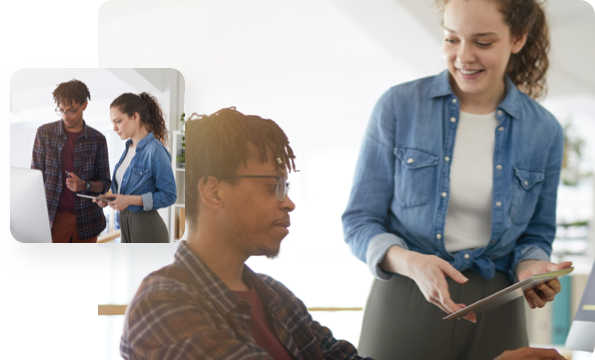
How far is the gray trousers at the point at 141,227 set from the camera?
133 cm

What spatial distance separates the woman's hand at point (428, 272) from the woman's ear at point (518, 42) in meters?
0.56

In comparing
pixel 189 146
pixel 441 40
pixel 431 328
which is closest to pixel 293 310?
pixel 431 328

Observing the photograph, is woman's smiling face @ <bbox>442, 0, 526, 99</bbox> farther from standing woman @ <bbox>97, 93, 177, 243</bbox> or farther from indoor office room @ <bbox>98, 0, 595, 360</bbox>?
standing woman @ <bbox>97, 93, 177, 243</bbox>

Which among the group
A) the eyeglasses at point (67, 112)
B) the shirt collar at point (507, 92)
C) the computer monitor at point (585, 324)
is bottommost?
the computer monitor at point (585, 324)

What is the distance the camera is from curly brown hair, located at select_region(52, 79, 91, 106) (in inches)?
53.6

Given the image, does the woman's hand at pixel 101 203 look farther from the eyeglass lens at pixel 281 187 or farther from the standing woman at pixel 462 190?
the standing woman at pixel 462 190

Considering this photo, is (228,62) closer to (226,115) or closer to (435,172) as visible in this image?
(226,115)

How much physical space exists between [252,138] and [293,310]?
1.46ft

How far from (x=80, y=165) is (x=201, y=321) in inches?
21.8

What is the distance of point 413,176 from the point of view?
1310 millimetres

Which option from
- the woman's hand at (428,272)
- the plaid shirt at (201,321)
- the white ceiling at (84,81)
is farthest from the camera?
the white ceiling at (84,81)

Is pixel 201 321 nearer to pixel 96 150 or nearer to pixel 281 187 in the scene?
pixel 281 187

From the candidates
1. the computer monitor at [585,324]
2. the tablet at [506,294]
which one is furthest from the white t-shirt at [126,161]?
the computer monitor at [585,324]

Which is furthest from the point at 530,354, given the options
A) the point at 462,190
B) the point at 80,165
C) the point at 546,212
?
the point at 80,165
